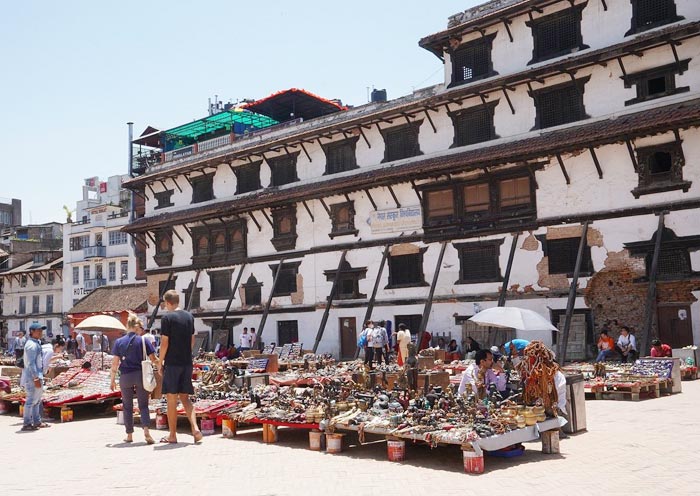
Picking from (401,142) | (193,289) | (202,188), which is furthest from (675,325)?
(202,188)

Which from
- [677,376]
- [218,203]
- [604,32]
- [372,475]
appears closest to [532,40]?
[604,32]

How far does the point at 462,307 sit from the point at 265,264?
1174 centimetres

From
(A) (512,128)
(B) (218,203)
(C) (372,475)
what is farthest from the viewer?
(B) (218,203)

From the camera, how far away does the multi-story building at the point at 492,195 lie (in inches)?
901

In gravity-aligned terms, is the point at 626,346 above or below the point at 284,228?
below

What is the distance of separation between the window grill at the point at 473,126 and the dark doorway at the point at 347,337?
901cm

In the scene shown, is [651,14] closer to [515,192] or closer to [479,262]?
[515,192]

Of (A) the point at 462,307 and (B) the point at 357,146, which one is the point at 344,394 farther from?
(B) the point at 357,146

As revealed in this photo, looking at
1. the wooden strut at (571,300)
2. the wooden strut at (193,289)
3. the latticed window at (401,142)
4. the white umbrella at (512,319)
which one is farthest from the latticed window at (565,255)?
the wooden strut at (193,289)

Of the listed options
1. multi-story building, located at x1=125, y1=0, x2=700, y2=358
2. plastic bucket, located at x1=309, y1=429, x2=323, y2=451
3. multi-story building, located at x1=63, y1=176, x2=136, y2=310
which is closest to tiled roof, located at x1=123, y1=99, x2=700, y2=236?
multi-story building, located at x1=125, y1=0, x2=700, y2=358

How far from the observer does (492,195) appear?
26.7 m

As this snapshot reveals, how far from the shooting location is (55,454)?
11117 millimetres

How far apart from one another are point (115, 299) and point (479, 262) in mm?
30171

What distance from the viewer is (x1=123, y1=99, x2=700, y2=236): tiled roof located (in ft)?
72.5
